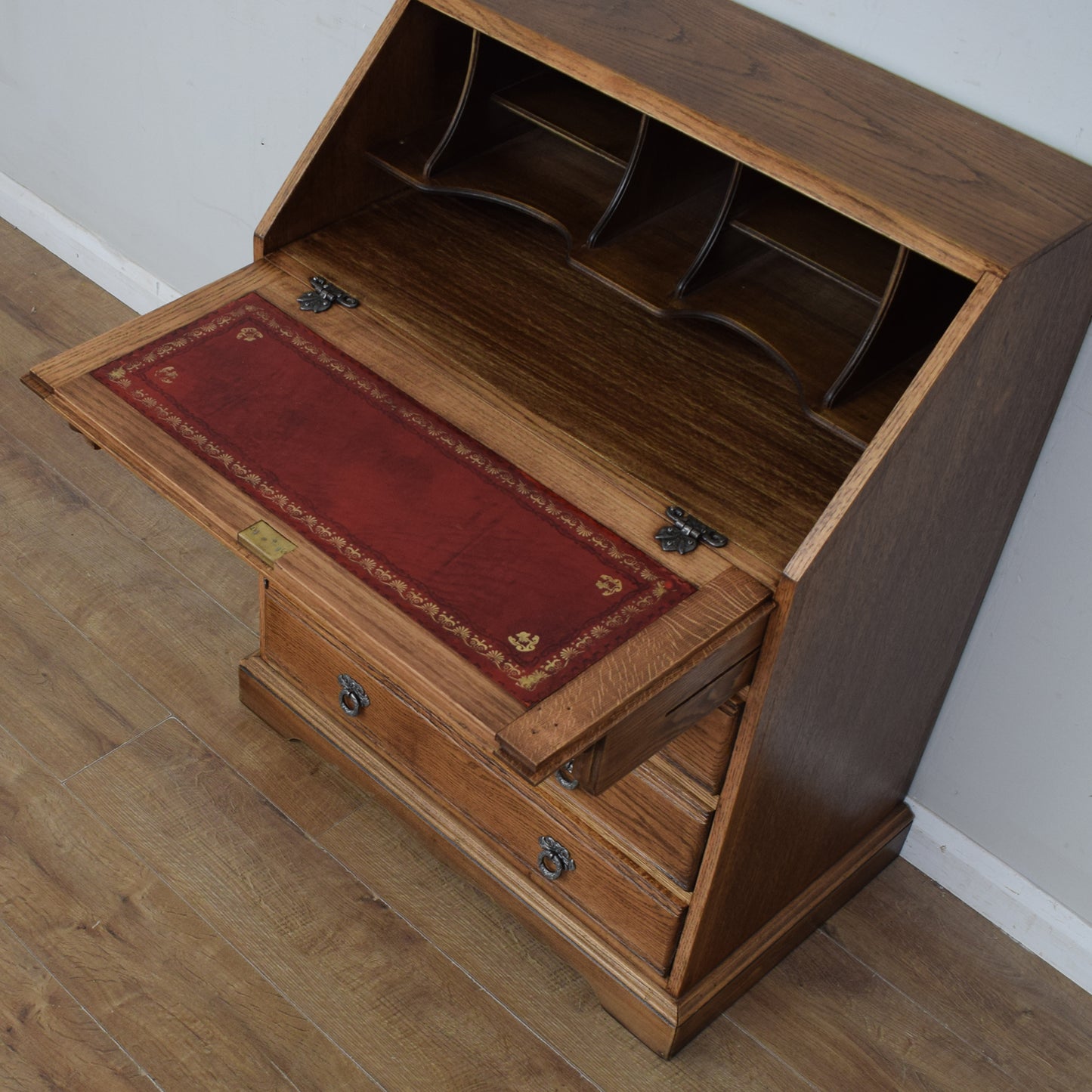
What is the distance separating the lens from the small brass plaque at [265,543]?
1479 millimetres

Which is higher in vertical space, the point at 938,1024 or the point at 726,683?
the point at 726,683

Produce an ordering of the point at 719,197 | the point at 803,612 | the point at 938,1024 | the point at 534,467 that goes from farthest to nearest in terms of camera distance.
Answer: the point at 938,1024 → the point at 719,197 → the point at 534,467 → the point at 803,612

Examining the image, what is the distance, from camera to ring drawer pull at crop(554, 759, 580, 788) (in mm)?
1692

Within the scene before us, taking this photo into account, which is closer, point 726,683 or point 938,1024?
point 726,683

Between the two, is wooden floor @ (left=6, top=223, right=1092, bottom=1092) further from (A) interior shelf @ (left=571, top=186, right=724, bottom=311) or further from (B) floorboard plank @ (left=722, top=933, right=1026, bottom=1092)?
(A) interior shelf @ (left=571, top=186, right=724, bottom=311)

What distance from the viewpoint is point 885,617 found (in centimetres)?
175

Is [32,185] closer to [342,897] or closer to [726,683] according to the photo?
[342,897]

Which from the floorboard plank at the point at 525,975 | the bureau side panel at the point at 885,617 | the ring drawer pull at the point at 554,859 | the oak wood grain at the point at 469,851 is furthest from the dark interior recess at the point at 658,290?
the floorboard plank at the point at 525,975

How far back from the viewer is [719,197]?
1.91 m

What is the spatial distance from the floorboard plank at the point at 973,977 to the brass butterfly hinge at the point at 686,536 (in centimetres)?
101

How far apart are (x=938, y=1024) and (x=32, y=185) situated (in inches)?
113

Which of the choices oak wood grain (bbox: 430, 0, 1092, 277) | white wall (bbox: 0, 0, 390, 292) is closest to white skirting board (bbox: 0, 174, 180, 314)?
white wall (bbox: 0, 0, 390, 292)

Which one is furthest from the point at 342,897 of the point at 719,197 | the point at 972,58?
the point at 972,58

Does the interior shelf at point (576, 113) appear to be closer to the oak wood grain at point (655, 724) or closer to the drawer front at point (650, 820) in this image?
the oak wood grain at point (655, 724)
